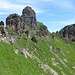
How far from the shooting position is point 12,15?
198125mm

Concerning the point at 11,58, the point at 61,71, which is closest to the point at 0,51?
the point at 11,58

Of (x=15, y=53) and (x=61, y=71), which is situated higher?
(x=15, y=53)

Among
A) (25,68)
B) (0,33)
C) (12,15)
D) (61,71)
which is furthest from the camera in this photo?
(12,15)

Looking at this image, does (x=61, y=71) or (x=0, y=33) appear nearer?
(x=0, y=33)

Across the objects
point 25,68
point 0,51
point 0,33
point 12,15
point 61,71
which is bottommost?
point 61,71

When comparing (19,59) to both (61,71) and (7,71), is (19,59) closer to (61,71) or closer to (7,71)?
(7,71)

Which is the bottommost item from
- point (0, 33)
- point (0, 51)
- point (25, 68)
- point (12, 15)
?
point (25, 68)

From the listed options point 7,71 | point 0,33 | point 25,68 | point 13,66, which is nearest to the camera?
point 7,71

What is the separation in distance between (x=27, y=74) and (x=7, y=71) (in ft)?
41.9

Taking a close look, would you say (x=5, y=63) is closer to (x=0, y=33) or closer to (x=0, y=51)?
(x=0, y=51)

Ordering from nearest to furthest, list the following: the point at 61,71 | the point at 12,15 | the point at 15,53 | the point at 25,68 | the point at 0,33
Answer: the point at 25,68, the point at 15,53, the point at 0,33, the point at 61,71, the point at 12,15

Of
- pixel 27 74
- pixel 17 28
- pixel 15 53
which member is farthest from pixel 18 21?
pixel 27 74

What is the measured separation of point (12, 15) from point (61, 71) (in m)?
79.7

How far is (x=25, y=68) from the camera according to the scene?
315ft
